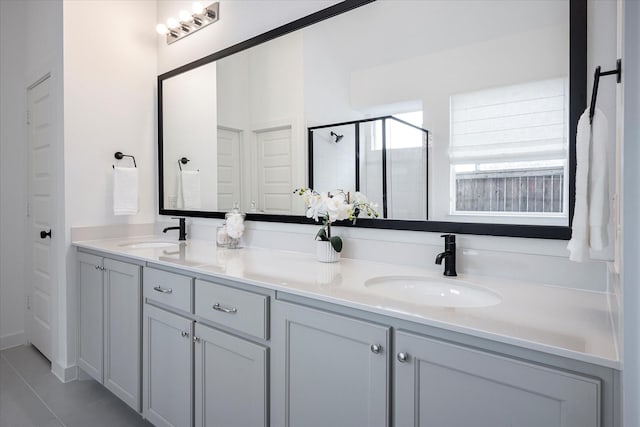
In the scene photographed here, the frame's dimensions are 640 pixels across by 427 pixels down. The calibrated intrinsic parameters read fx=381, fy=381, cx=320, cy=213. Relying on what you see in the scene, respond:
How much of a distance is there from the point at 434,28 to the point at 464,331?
3.86 ft

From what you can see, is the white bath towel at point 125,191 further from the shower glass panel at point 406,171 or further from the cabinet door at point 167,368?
the shower glass panel at point 406,171

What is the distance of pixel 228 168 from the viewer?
2.30m

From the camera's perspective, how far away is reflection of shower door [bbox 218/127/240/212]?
2254mm

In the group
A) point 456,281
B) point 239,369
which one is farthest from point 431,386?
point 239,369

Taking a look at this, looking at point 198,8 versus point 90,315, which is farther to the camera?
point 198,8

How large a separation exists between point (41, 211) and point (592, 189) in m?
3.12

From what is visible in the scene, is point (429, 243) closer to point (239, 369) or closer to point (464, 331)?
point (464, 331)

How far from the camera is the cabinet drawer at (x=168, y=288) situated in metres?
1.60

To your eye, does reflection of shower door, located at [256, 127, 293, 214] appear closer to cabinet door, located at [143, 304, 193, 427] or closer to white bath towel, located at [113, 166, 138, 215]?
cabinet door, located at [143, 304, 193, 427]

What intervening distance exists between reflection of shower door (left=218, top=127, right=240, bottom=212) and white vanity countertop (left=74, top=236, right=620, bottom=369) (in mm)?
510

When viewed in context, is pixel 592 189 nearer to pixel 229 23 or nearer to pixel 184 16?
pixel 229 23

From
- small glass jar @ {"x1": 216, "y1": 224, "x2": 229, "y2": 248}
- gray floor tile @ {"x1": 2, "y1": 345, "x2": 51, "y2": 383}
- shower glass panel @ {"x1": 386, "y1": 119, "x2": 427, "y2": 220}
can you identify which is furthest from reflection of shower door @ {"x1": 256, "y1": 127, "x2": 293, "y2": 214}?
gray floor tile @ {"x1": 2, "y1": 345, "x2": 51, "y2": 383}

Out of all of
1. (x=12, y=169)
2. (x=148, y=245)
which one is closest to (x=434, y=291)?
(x=148, y=245)

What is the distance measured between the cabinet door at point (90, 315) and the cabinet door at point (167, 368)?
0.51 meters
